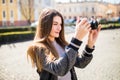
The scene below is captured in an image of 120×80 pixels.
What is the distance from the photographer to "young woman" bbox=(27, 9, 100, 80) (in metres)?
2.57

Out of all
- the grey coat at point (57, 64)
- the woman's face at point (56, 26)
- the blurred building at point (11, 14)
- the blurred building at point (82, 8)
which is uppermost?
the woman's face at point (56, 26)

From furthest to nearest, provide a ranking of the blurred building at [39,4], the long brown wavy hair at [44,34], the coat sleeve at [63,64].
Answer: the blurred building at [39,4] < the long brown wavy hair at [44,34] < the coat sleeve at [63,64]

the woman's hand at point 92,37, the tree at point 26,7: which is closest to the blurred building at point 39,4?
the tree at point 26,7

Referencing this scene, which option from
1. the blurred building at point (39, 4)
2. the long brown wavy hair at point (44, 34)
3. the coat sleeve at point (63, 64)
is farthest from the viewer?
the blurred building at point (39, 4)

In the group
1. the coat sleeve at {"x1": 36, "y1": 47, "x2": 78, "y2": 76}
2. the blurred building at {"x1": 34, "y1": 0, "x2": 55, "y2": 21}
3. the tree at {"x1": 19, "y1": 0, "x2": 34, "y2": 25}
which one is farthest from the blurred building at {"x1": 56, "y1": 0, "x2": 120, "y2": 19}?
the coat sleeve at {"x1": 36, "y1": 47, "x2": 78, "y2": 76}

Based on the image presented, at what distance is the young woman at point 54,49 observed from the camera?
2.57 meters

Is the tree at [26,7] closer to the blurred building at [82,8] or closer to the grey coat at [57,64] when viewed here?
the blurred building at [82,8]

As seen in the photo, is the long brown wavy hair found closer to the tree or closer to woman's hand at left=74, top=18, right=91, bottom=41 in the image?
woman's hand at left=74, top=18, right=91, bottom=41

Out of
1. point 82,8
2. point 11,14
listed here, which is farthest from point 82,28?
point 82,8

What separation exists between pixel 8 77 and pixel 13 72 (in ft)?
2.75

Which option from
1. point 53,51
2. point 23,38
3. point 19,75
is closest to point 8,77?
point 19,75

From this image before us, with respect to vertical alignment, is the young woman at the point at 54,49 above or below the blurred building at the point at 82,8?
above

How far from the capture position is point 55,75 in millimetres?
2699

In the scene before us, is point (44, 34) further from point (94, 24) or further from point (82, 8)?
point (82, 8)
